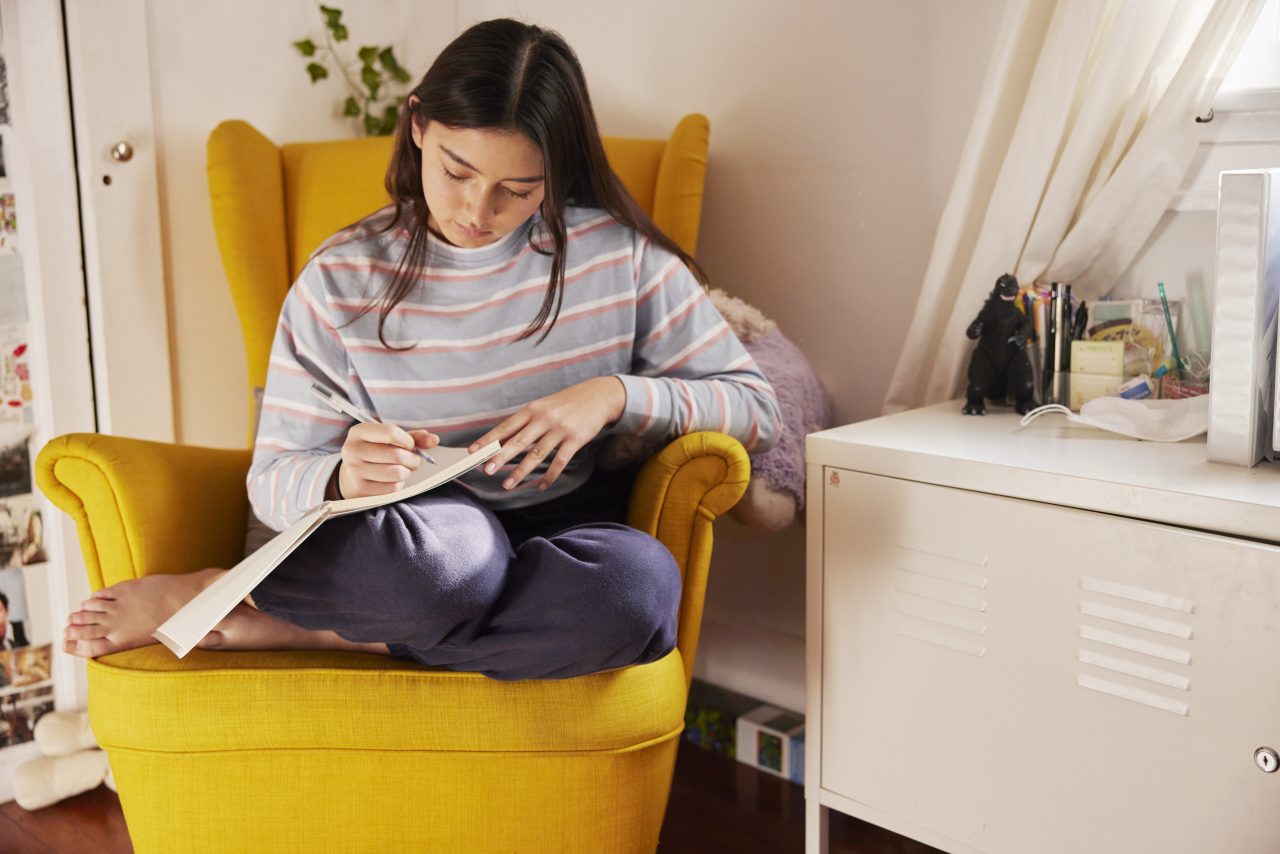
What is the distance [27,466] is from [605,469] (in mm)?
952

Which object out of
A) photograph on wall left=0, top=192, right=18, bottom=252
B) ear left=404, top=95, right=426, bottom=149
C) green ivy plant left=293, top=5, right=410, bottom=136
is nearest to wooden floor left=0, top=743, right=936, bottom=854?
photograph on wall left=0, top=192, right=18, bottom=252

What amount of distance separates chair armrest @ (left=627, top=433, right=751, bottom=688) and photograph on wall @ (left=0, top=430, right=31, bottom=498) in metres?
1.04

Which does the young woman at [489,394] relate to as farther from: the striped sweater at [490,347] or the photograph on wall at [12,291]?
the photograph on wall at [12,291]

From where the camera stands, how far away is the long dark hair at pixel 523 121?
3.97 ft

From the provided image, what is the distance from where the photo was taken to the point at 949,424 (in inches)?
53.5

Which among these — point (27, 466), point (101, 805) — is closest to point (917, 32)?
point (27, 466)

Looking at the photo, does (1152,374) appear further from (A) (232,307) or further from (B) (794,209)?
(A) (232,307)

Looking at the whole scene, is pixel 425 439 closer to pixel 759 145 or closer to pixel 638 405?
pixel 638 405

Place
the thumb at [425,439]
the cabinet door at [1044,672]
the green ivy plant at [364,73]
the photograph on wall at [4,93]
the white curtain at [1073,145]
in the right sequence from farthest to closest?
the green ivy plant at [364,73], the photograph on wall at [4,93], the white curtain at [1073,145], the thumb at [425,439], the cabinet door at [1044,672]

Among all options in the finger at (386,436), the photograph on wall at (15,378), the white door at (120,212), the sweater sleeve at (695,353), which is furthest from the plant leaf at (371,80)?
the finger at (386,436)

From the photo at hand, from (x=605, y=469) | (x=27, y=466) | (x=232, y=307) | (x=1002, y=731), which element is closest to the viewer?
(x=1002, y=731)

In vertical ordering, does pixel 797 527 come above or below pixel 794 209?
below

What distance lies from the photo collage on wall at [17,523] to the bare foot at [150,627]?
2.06 ft

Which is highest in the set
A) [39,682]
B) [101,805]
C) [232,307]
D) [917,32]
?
[917,32]
